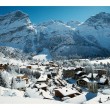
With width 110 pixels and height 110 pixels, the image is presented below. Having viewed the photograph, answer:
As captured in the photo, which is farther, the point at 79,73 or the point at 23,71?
the point at 23,71

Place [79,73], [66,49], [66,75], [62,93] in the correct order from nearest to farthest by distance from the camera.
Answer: [62,93]
[79,73]
[66,75]
[66,49]

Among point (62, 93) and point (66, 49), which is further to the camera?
point (66, 49)

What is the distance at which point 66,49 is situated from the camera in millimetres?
177625

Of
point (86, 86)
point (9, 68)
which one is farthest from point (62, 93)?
point (9, 68)

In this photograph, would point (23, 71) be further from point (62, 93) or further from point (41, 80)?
point (62, 93)

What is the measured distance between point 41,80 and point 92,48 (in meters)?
148

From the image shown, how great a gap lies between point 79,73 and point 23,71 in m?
14.7

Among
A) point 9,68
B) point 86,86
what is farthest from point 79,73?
point 9,68
